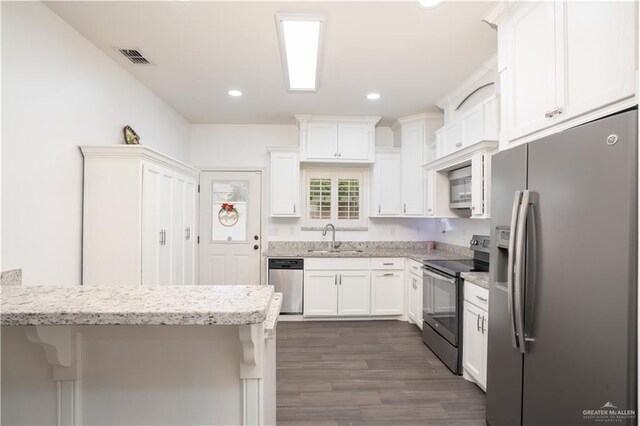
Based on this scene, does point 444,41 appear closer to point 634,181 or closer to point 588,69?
point 588,69

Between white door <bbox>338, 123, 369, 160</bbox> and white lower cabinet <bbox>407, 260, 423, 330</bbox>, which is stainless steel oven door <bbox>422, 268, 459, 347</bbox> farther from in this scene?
white door <bbox>338, 123, 369, 160</bbox>

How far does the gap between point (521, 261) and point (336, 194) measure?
323cm

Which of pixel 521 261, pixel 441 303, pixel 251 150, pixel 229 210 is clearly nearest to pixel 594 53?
pixel 521 261

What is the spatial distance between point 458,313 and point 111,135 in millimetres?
3343

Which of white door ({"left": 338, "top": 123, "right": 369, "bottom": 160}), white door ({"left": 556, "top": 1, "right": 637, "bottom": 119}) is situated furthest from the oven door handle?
white door ({"left": 338, "top": 123, "right": 369, "bottom": 160})

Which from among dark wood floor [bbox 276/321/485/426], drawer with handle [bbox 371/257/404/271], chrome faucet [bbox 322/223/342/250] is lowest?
dark wood floor [bbox 276/321/485/426]

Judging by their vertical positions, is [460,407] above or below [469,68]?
below

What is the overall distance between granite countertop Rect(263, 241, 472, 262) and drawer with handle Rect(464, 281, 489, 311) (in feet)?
3.75

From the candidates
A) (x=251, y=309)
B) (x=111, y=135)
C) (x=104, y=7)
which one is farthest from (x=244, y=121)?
(x=251, y=309)

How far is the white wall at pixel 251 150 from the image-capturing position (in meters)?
4.46

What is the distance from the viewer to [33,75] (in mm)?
1815

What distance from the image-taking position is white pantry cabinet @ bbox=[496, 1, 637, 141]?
1.16 metres

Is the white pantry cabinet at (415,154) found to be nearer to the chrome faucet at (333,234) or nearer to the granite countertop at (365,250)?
the granite countertop at (365,250)

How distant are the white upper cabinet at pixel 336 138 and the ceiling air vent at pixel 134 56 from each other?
1900 millimetres
